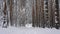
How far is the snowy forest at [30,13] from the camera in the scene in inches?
70.6

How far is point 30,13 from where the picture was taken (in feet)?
6.10

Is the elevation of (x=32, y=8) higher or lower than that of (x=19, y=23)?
higher

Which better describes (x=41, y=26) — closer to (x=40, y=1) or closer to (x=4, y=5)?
(x=40, y=1)

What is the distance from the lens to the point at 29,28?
1810 millimetres

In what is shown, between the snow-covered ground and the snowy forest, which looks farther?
the snowy forest

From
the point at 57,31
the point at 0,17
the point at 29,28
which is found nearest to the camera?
the point at 57,31

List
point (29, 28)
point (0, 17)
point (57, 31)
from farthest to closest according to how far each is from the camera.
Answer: point (0, 17) → point (29, 28) → point (57, 31)

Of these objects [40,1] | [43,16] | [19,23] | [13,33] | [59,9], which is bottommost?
[13,33]

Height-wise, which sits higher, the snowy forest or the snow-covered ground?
the snowy forest

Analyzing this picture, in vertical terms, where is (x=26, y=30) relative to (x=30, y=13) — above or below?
below

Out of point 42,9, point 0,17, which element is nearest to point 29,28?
point 42,9

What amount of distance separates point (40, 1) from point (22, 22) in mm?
479

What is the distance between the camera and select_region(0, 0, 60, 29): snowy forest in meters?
1.79

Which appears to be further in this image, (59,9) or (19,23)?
(19,23)
